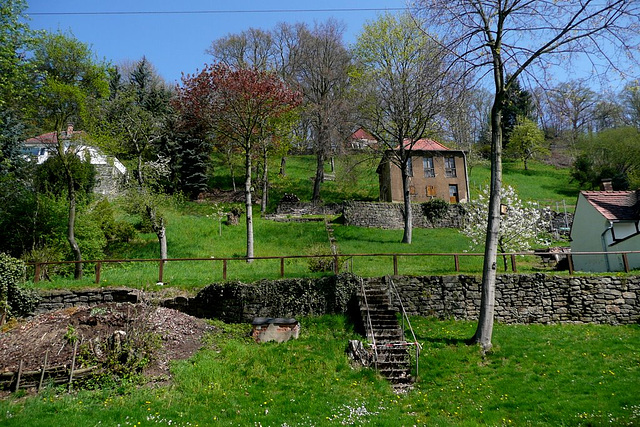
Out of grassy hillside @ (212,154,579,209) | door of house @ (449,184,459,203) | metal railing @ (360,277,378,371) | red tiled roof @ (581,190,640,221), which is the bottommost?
metal railing @ (360,277,378,371)

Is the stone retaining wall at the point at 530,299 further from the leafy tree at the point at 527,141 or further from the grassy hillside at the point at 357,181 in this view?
the leafy tree at the point at 527,141

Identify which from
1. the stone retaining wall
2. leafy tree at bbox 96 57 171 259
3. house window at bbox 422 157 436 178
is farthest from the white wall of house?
leafy tree at bbox 96 57 171 259

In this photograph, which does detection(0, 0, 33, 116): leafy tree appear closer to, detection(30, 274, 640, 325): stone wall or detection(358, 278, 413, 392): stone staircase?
detection(30, 274, 640, 325): stone wall

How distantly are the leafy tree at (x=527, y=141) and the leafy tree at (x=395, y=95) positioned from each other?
32170mm

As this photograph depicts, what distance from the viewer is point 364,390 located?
828 cm

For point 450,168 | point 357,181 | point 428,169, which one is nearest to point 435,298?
point 428,169

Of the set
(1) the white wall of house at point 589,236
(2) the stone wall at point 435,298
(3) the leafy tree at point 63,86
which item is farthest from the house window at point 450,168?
(3) the leafy tree at point 63,86

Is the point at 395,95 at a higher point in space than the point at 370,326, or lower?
higher

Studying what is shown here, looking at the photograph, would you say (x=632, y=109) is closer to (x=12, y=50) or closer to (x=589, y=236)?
(x=589, y=236)

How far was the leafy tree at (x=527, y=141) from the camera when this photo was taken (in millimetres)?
49062

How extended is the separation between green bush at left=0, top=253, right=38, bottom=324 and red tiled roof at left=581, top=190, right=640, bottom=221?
23.4m

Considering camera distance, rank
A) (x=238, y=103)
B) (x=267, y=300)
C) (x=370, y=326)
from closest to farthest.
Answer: (x=370, y=326) < (x=267, y=300) < (x=238, y=103)

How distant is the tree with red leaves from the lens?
1736 centimetres

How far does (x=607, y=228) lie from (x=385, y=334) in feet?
48.2
